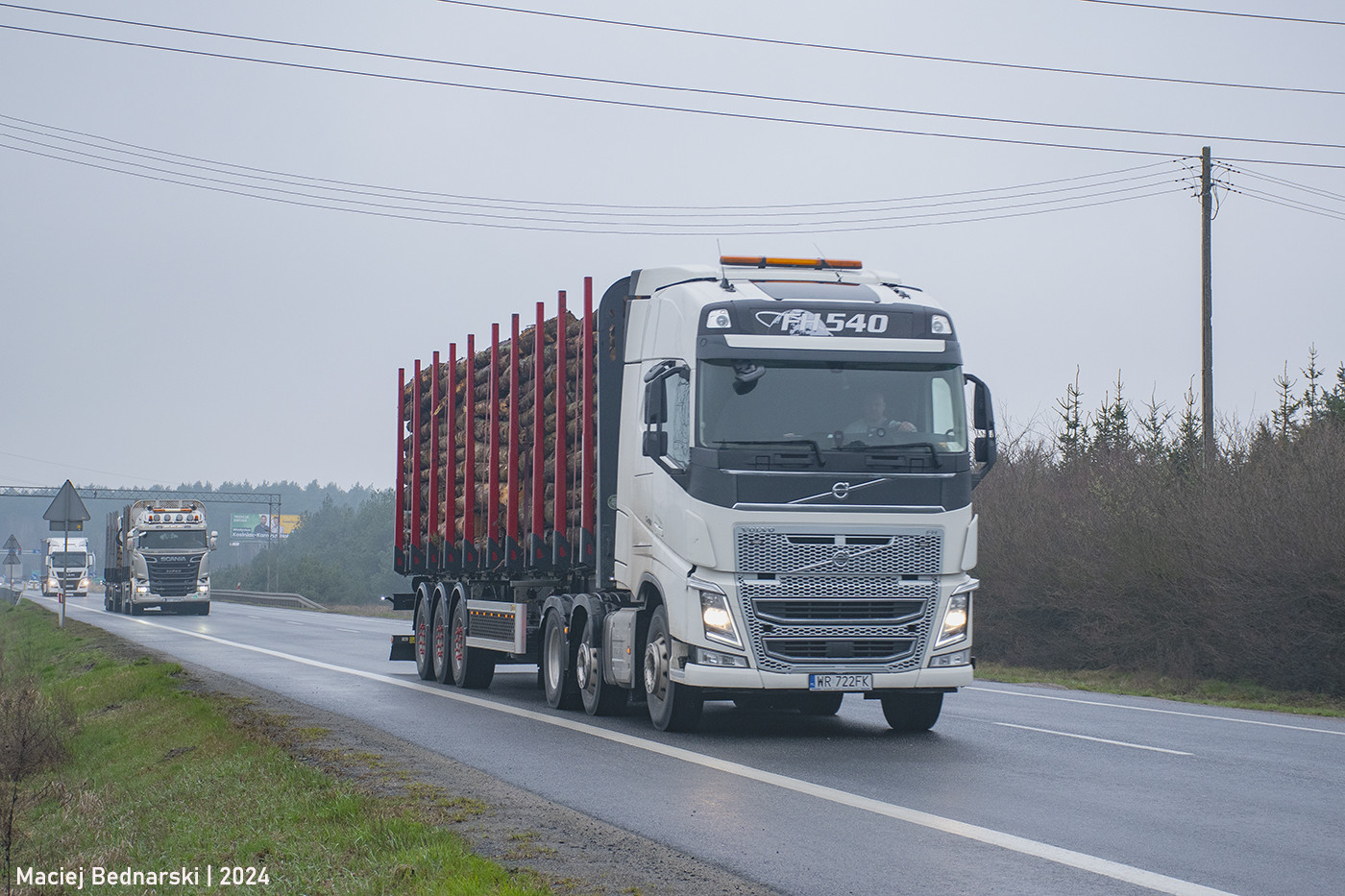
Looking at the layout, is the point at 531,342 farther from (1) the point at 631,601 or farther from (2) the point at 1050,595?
(2) the point at 1050,595

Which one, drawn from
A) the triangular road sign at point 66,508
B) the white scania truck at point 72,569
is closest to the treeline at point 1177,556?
the triangular road sign at point 66,508

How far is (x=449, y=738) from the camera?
40.9 feet

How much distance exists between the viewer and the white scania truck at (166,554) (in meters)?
50.0

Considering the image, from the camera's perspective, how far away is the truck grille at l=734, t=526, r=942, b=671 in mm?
11594

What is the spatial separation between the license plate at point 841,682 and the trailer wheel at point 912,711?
43.2 inches

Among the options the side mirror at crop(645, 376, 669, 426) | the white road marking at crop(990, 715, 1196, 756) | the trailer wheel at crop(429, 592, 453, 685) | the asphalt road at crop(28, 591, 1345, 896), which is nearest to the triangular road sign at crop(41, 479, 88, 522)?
the trailer wheel at crop(429, 592, 453, 685)

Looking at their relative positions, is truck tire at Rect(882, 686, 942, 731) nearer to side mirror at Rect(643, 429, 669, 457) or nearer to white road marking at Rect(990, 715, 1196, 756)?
white road marking at Rect(990, 715, 1196, 756)

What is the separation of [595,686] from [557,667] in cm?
125

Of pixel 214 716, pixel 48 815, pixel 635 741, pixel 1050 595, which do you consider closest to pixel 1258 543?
pixel 1050 595

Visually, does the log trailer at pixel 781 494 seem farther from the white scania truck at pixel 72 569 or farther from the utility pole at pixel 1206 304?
the white scania truck at pixel 72 569

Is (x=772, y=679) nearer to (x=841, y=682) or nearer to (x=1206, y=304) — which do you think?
(x=841, y=682)

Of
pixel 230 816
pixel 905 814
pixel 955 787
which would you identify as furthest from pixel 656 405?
pixel 230 816

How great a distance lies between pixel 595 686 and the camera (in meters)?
13.9

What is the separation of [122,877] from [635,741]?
16.4 ft
